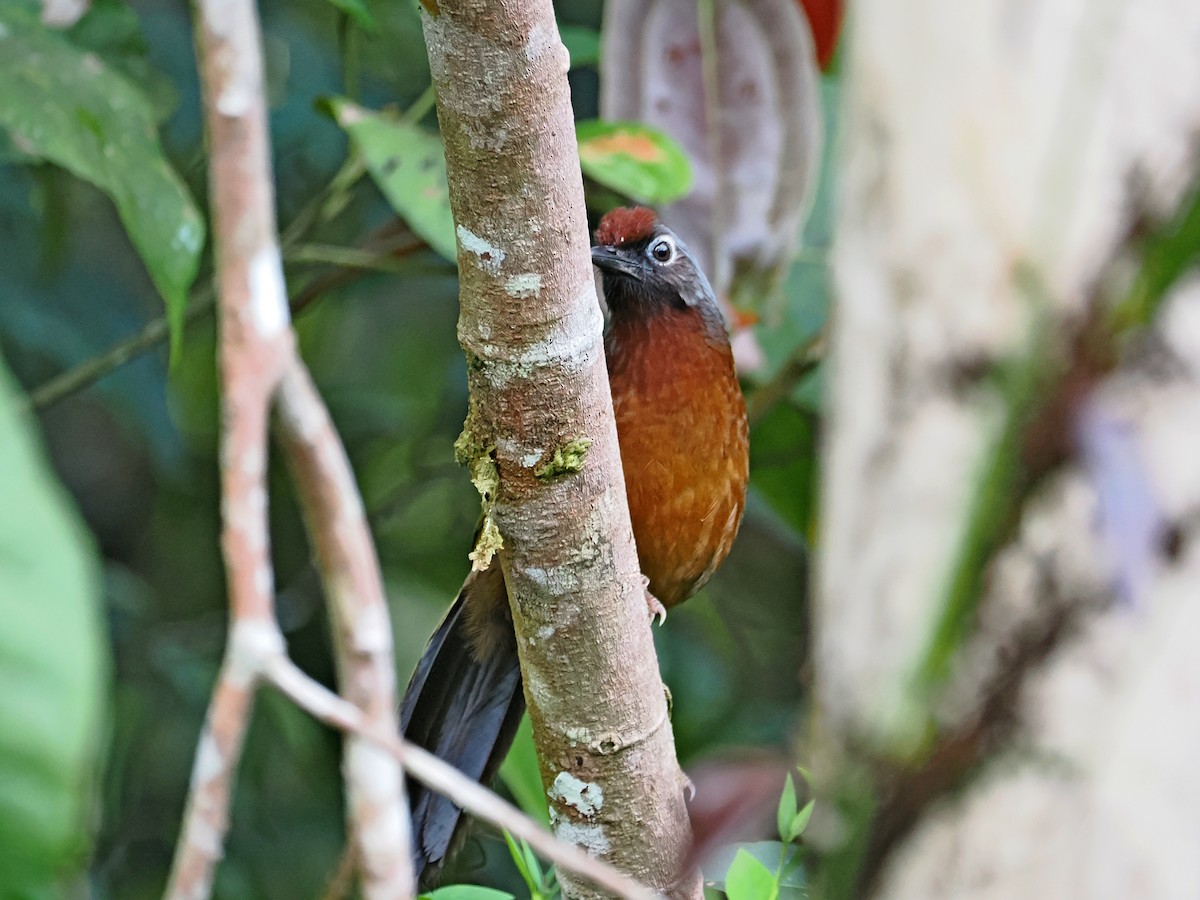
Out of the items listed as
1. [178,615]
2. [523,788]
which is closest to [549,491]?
[523,788]

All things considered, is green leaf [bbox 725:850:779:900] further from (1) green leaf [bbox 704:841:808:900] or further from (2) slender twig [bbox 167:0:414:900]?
(2) slender twig [bbox 167:0:414:900]

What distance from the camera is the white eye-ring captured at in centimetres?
245

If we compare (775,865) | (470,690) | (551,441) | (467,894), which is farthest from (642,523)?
(551,441)

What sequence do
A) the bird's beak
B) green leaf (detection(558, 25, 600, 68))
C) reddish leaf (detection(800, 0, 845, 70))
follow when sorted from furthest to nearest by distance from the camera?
green leaf (detection(558, 25, 600, 68)) → reddish leaf (detection(800, 0, 845, 70)) → the bird's beak

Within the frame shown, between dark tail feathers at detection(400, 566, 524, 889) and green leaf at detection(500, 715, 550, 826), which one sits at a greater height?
dark tail feathers at detection(400, 566, 524, 889)

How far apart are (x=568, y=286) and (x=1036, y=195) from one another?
27.0 inches

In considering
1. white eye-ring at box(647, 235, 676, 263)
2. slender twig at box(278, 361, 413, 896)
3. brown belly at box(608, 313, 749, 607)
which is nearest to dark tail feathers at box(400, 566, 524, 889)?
brown belly at box(608, 313, 749, 607)

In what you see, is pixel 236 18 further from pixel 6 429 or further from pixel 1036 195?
pixel 1036 195

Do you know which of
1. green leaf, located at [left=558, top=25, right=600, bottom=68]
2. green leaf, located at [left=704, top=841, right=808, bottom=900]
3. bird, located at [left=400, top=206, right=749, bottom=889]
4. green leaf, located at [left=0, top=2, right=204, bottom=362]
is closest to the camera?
green leaf, located at [left=704, top=841, right=808, bottom=900]

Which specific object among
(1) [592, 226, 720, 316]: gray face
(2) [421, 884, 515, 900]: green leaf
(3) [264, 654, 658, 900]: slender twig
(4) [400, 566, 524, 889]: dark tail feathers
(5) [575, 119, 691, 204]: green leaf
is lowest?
(4) [400, 566, 524, 889]: dark tail feathers

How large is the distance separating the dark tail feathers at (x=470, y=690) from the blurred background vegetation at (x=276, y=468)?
61 centimetres

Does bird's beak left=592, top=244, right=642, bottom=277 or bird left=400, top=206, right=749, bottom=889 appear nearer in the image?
bird left=400, top=206, right=749, bottom=889

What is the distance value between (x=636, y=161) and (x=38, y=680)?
6.03 ft

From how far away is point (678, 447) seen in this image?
2.18 metres
